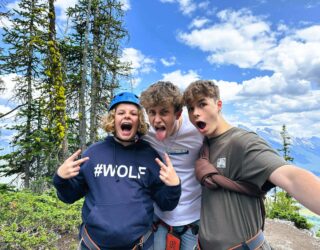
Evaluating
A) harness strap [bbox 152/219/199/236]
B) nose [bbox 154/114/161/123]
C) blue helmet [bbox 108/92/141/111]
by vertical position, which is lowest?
harness strap [bbox 152/219/199/236]

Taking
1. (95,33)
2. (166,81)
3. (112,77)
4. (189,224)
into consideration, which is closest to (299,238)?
(189,224)

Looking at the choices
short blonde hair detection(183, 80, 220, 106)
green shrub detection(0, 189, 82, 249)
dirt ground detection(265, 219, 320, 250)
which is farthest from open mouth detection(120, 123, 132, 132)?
dirt ground detection(265, 219, 320, 250)

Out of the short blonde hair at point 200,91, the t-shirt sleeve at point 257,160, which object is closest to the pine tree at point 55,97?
the short blonde hair at point 200,91

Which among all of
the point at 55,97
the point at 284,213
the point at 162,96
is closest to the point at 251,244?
the point at 162,96

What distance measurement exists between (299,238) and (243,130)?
9.46 meters

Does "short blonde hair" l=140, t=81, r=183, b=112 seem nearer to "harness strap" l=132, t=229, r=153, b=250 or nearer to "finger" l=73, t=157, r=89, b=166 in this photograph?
"finger" l=73, t=157, r=89, b=166

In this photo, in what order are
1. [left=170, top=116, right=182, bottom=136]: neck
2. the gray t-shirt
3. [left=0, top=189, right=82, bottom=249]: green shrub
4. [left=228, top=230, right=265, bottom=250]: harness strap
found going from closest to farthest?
the gray t-shirt < [left=228, top=230, right=265, bottom=250]: harness strap < [left=170, top=116, right=182, bottom=136]: neck < [left=0, top=189, right=82, bottom=249]: green shrub

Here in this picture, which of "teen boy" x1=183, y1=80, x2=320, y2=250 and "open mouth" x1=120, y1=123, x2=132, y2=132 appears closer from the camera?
"teen boy" x1=183, y1=80, x2=320, y2=250

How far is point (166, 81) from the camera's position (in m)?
2.89

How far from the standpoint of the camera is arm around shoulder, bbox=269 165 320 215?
4.80ft

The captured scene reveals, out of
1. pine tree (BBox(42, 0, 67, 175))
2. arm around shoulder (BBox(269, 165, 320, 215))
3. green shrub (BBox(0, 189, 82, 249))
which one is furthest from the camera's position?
pine tree (BBox(42, 0, 67, 175))

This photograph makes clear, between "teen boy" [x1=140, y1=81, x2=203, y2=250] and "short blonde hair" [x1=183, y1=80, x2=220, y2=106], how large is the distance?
14cm

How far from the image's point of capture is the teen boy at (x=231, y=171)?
183cm

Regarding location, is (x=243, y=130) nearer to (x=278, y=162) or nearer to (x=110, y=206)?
(x=278, y=162)
